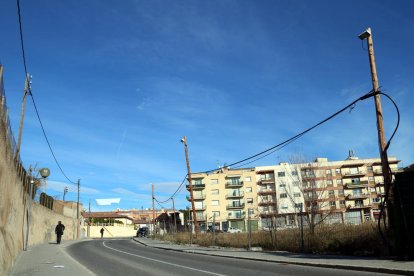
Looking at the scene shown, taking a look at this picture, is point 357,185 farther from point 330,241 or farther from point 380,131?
point 380,131

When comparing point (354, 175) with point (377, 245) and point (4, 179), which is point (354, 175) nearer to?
point (377, 245)

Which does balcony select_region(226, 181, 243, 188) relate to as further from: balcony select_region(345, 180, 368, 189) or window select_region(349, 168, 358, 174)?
window select_region(349, 168, 358, 174)

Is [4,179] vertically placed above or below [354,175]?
below

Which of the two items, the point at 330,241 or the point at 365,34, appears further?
the point at 330,241

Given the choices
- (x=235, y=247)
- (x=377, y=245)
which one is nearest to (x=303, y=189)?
(x=235, y=247)

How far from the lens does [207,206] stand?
10881 cm

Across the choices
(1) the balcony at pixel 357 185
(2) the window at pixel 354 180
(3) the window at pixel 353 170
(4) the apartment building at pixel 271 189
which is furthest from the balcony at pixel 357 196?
(3) the window at pixel 353 170

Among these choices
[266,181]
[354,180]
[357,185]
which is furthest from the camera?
[266,181]

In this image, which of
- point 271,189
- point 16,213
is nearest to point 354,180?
point 271,189

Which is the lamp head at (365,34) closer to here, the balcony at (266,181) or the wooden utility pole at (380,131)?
the wooden utility pole at (380,131)

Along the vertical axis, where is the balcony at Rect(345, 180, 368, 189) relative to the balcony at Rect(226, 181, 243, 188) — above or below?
below

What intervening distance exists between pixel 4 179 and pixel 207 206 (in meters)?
97.1

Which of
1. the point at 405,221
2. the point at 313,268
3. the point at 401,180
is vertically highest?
the point at 401,180

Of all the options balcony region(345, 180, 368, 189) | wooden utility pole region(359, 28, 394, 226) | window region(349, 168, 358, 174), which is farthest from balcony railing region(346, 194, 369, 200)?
wooden utility pole region(359, 28, 394, 226)
